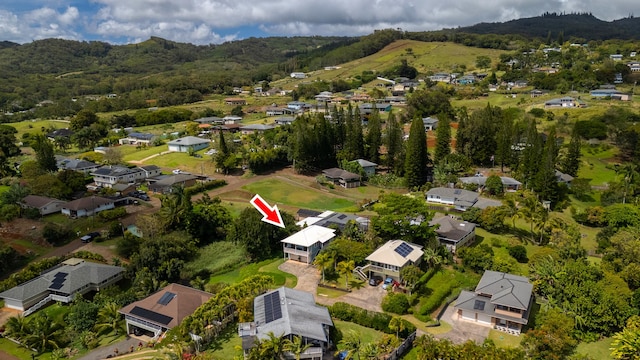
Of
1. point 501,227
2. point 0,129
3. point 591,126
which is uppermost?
point 0,129

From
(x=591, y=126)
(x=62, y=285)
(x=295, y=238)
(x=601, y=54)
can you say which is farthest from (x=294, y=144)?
(x=601, y=54)

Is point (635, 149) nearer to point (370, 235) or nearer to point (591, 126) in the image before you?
point (591, 126)

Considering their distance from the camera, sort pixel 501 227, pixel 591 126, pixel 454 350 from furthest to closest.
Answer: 1. pixel 591 126
2. pixel 501 227
3. pixel 454 350

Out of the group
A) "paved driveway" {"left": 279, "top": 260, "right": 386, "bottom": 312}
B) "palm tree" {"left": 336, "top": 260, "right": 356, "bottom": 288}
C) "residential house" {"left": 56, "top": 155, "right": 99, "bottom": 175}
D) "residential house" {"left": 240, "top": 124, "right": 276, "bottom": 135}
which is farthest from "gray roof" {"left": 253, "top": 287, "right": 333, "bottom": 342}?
"residential house" {"left": 240, "top": 124, "right": 276, "bottom": 135}

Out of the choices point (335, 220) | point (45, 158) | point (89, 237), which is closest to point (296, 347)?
point (335, 220)

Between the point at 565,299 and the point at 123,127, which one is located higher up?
the point at 123,127
